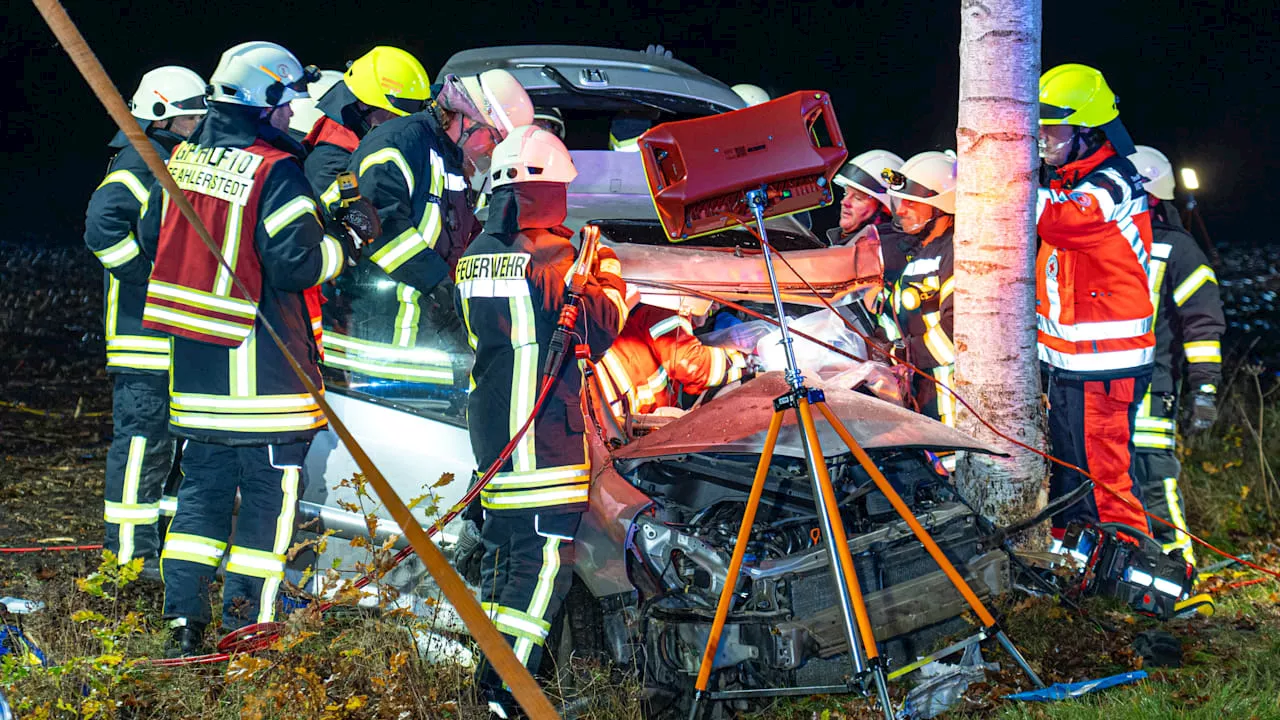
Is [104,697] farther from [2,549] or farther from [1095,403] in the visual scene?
[1095,403]

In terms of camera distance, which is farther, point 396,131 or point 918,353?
point 918,353

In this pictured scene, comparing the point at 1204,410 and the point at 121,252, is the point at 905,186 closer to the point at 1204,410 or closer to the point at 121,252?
the point at 1204,410

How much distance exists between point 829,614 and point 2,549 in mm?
3973

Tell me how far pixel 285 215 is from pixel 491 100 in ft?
5.13

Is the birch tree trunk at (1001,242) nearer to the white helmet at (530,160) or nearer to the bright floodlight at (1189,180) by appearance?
the white helmet at (530,160)

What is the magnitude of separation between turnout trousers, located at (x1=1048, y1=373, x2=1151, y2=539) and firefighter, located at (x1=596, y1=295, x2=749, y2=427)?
1.79 meters

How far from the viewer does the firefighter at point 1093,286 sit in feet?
17.1

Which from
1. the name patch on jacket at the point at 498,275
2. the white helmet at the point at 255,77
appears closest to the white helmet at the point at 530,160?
the name patch on jacket at the point at 498,275

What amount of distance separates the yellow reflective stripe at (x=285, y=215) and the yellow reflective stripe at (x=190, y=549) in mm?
1099

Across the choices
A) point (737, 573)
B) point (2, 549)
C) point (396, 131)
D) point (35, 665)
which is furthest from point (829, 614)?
point (2, 549)

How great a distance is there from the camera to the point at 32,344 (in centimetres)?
1307

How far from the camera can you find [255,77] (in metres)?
4.34

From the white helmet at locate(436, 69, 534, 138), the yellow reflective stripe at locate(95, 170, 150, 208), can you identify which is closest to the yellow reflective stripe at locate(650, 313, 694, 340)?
the white helmet at locate(436, 69, 534, 138)

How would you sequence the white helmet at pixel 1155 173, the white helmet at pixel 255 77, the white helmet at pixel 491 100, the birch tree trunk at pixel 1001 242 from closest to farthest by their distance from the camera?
the white helmet at pixel 255 77
the birch tree trunk at pixel 1001 242
the white helmet at pixel 491 100
the white helmet at pixel 1155 173
